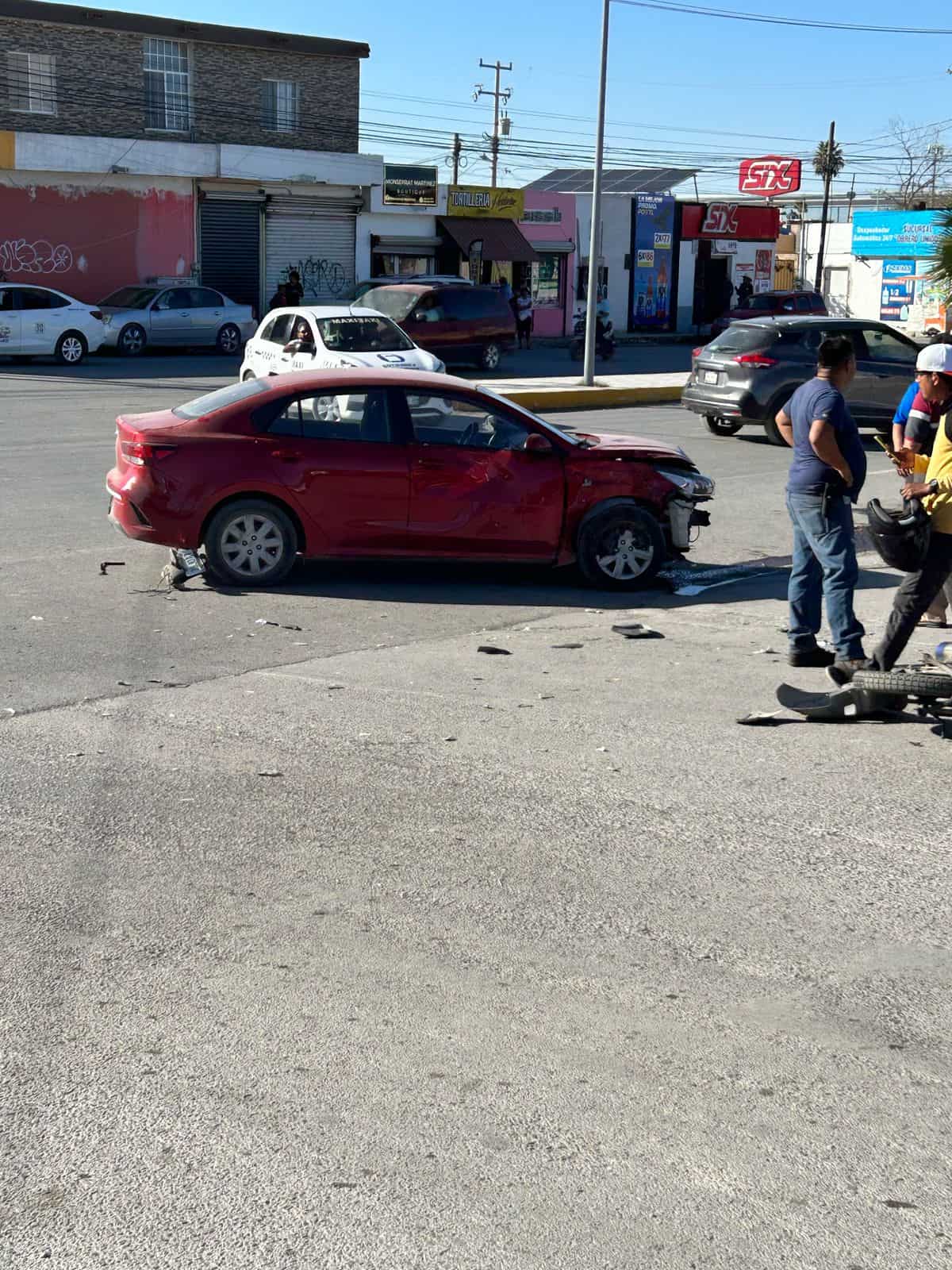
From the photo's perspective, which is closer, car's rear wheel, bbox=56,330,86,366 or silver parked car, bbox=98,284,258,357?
car's rear wheel, bbox=56,330,86,366

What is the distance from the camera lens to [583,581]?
36.3 feet

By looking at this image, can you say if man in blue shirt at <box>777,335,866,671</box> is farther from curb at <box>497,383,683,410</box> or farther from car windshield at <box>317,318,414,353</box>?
curb at <box>497,383,683,410</box>

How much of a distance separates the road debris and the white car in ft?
73.9

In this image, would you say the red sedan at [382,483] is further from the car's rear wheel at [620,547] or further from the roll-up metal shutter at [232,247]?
the roll-up metal shutter at [232,247]

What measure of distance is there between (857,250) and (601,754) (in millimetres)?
64238

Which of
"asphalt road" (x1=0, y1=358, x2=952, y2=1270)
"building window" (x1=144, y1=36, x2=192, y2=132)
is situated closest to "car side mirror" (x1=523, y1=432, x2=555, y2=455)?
"asphalt road" (x1=0, y1=358, x2=952, y2=1270)

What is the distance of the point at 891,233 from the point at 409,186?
93.9 feet

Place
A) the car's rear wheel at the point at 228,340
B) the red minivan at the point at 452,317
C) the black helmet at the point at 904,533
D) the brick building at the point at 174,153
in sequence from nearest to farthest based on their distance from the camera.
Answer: the black helmet at the point at 904,533
the red minivan at the point at 452,317
the car's rear wheel at the point at 228,340
the brick building at the point at 174,153

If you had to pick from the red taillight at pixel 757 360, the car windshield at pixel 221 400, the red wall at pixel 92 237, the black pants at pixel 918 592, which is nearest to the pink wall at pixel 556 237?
the red wall at pixel 92 237

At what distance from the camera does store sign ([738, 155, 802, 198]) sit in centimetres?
6009

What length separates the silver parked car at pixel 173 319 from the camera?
3356 centimetres

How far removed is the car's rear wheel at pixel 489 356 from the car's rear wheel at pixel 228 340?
6.48 m

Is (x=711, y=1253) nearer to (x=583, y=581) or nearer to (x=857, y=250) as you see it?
(x=583, y=581)

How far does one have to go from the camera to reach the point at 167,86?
41188 mm
